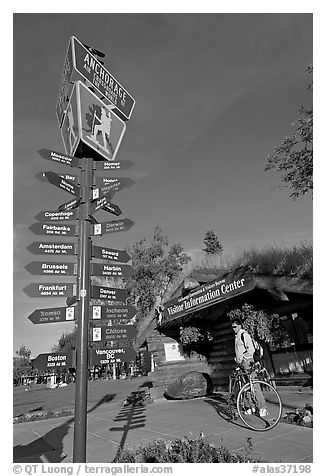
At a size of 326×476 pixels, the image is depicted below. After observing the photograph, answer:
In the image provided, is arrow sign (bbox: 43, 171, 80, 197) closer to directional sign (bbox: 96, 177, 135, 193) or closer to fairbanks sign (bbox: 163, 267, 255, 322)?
directional sign (bbox: 96, 177, 135, 193)

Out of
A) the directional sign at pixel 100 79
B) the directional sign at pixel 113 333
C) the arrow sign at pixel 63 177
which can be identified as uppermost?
the directional sign at pixel 100 79

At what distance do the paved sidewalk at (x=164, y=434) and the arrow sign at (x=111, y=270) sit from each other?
305 centimetres

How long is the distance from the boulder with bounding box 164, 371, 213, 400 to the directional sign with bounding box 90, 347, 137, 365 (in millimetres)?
8559

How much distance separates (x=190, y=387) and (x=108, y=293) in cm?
880

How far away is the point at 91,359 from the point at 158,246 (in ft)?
119

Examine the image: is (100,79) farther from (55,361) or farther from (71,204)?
(55,361)

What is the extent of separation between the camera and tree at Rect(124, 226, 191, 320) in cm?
3812

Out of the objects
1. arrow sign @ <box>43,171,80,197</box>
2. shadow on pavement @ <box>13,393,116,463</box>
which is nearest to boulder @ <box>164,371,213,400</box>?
shadow on pavement @ <box>13,393,116,463</box>

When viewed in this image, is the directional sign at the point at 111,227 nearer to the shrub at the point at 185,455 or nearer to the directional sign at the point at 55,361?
the directional sign at the point at 55,361

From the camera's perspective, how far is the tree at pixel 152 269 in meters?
38.1

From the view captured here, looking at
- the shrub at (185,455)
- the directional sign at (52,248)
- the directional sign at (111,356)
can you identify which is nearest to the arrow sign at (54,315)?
the directional sign at (111,356)

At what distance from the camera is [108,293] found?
436cm

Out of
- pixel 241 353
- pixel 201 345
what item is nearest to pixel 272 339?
pixel 241 353

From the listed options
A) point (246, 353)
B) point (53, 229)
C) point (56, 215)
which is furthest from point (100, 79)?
point (246, 353)
